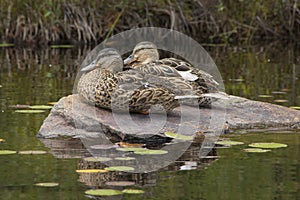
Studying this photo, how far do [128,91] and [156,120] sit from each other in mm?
317

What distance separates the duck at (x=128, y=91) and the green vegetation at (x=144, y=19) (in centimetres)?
781

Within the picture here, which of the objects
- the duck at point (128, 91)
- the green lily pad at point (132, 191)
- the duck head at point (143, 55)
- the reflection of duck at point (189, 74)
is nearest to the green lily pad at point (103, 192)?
the green lily pad at point (132, 191)

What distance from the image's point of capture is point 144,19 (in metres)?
16.0

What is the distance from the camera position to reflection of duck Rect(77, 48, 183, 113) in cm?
648

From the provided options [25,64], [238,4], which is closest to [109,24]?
[238,4]

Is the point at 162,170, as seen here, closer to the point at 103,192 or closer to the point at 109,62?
the point at 103,192

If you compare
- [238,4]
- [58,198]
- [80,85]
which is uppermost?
[238,4]

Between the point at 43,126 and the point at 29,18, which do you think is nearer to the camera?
the point at 43,126

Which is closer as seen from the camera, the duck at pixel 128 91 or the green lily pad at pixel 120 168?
the green lily pad at pixel 120 168

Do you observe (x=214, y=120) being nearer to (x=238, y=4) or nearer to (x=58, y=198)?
(x=58, y=198)

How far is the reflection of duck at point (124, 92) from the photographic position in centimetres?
648

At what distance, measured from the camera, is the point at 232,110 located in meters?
7.02

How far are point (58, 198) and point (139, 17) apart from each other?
1177 centimetres

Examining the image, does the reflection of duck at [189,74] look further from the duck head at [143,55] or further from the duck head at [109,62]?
the duck head at [143,55]
